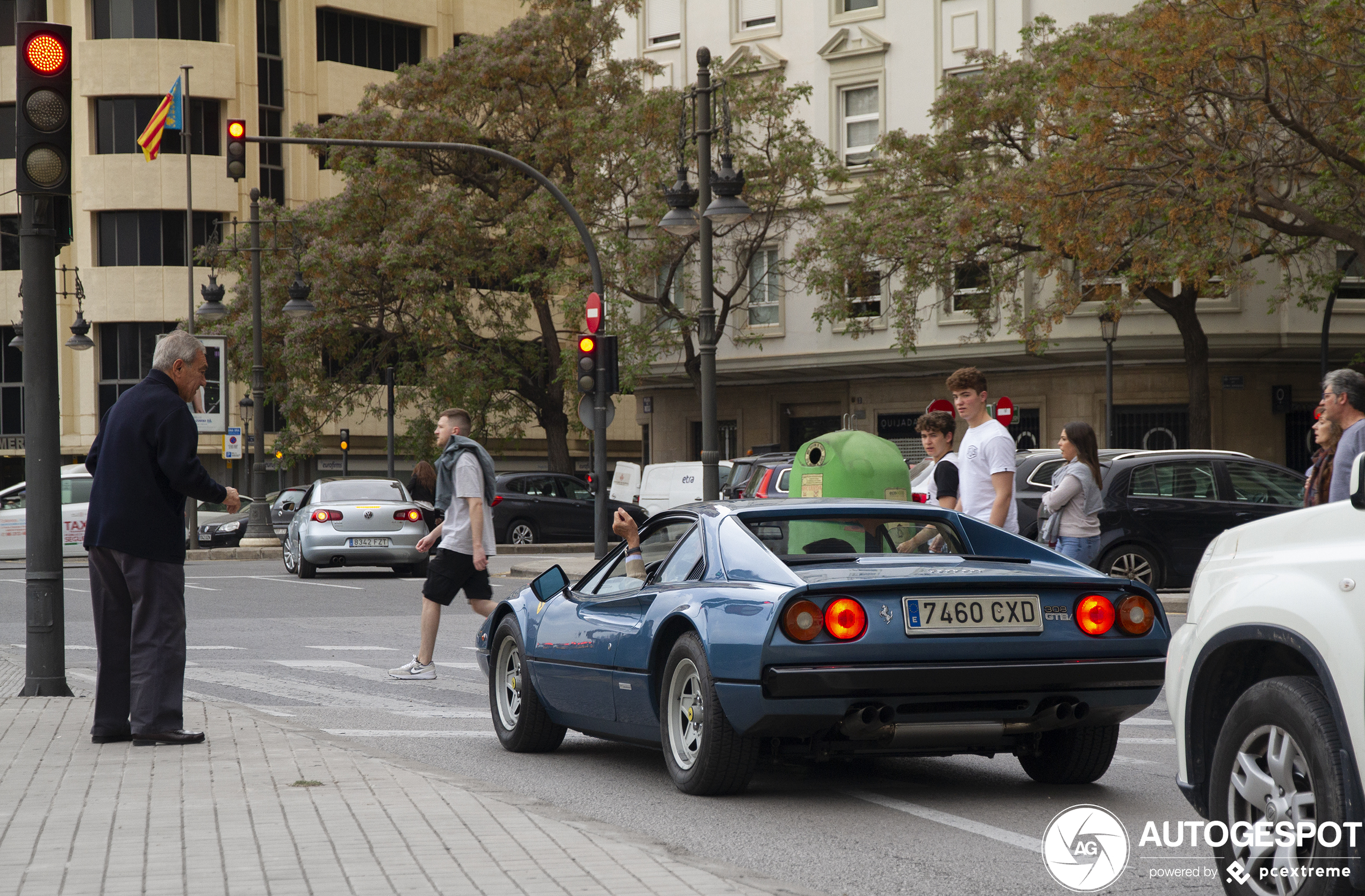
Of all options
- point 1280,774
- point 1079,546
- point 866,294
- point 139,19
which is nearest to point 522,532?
point 866,294

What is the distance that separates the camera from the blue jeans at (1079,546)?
1117 cm

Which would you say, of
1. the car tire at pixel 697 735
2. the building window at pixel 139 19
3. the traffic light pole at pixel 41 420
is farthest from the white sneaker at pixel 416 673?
the building window at pixel 139 19

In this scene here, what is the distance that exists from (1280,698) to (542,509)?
2905 centimetres

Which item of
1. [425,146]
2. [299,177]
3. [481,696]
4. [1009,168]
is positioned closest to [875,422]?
[1009,168]

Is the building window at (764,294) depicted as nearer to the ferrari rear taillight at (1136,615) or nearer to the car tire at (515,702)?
the car tire at (515,702)

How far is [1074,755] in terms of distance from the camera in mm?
6918

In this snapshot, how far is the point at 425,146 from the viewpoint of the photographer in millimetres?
20609

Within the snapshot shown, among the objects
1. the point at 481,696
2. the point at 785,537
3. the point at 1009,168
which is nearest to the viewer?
the point at 785,537

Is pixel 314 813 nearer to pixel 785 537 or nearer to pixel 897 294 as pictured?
pixel 785 537

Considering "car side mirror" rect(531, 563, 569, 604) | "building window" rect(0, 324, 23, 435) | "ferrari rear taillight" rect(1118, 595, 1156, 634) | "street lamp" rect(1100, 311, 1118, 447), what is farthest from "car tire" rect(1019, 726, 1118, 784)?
"building window" rect(0, 324, 23, 435)

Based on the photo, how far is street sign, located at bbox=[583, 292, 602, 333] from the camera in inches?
875

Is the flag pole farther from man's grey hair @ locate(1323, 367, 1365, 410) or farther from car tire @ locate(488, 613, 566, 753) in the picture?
man's grey hair @ locate(1323, 367, 1365, 410)

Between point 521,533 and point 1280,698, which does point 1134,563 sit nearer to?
point 1280,698

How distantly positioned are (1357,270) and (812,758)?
32.2 m
